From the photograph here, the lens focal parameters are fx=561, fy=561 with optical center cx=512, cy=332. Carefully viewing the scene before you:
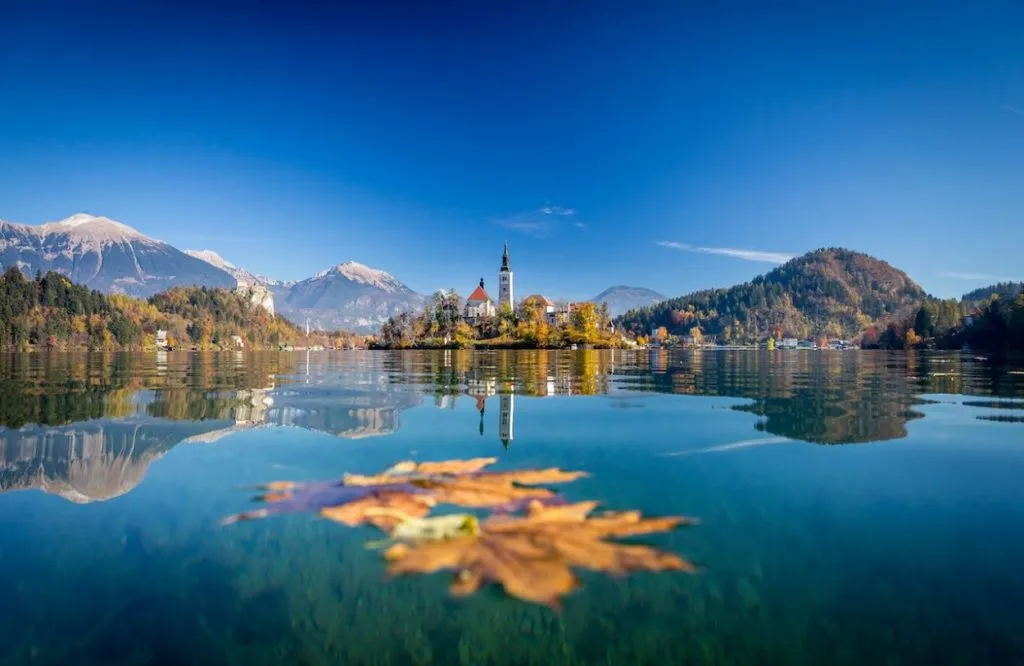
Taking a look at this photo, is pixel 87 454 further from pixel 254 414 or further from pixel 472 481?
pixel 472 481

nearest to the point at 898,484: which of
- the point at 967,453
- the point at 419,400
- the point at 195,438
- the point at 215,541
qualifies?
the point at 967,453

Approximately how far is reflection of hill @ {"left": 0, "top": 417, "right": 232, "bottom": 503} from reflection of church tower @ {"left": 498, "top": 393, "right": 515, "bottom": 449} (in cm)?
863

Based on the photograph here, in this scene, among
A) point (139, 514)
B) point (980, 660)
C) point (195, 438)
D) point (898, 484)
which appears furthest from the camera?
point (195, 438)

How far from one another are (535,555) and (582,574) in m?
0.71

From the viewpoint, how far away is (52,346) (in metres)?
180

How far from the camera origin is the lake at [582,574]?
540cm

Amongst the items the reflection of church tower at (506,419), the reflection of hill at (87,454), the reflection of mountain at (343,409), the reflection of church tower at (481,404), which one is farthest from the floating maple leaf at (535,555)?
the reflection of church tower at (481,404)

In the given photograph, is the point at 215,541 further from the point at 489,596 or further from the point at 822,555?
the point at 822,555

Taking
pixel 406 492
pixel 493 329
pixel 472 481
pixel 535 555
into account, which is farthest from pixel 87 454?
pixel 493 329

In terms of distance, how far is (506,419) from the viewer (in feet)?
66.1

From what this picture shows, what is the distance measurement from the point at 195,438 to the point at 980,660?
54.5 feet

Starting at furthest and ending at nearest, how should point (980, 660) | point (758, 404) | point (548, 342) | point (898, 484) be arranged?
point (548, 342) → point (758, 404) → point (898, 484) → point (980, 660)

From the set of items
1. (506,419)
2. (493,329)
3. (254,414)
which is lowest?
(506,419)

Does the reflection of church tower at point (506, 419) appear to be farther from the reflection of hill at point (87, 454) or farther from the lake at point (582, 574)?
the reflection of hill at point (87, 454)
